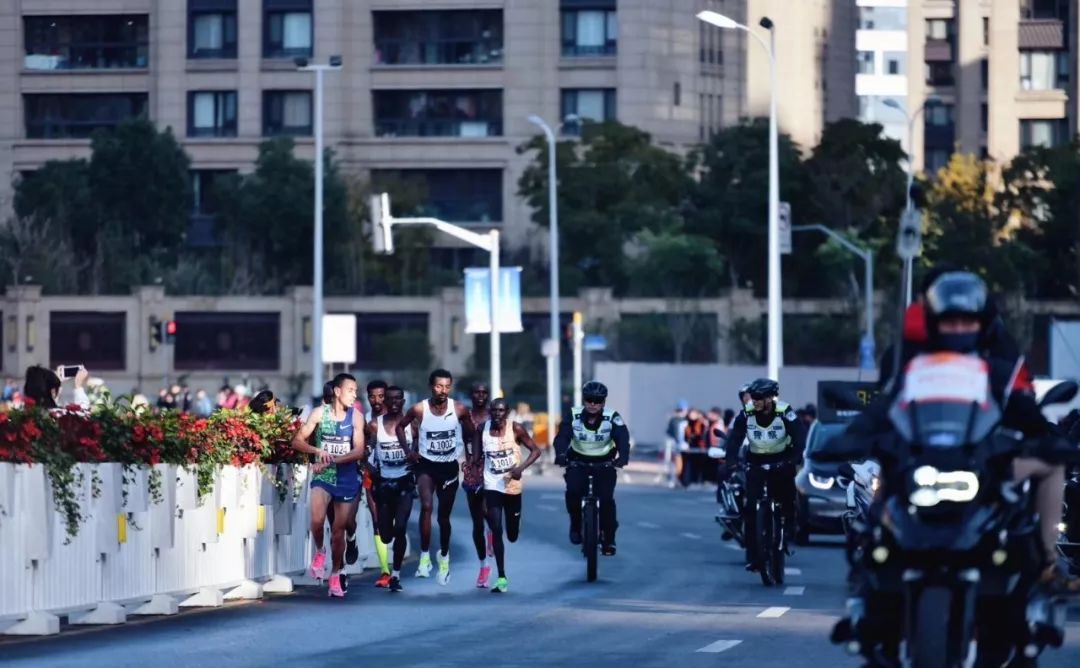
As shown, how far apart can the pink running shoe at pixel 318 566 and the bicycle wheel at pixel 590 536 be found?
7.99ft

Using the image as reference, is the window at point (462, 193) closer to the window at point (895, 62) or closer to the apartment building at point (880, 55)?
the apartment building at point (880, 55)

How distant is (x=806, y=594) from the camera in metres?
21.8

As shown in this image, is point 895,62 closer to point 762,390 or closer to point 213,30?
point 213,30

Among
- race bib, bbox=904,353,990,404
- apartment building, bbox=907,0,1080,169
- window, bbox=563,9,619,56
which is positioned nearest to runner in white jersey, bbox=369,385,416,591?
race bib, bbox=904,353,990,404

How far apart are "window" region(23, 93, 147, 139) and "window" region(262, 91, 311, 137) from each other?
15.4 feet

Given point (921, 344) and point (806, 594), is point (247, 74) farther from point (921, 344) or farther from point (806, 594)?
point (921, 344)

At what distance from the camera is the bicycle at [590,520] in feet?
76.7

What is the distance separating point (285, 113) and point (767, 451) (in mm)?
74570

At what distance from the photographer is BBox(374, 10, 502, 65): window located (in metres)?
95.2

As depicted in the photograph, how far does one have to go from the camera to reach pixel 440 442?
878 inches

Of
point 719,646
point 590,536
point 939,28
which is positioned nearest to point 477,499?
point 590,536

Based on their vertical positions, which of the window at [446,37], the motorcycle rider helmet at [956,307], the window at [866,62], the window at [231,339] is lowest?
the motorcycle rider helmet at [956,307]

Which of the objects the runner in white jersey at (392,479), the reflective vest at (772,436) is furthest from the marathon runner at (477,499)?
the reflective vest at (772,436)

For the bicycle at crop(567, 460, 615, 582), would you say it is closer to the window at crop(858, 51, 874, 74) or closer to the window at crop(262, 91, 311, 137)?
the window at crop(262, 91, 311, 137)
